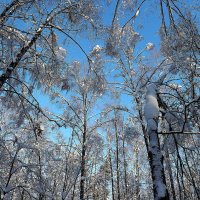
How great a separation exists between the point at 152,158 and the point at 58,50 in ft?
14.4

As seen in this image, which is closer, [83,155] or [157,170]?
[157,170]

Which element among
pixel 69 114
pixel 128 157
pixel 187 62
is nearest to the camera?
pixel 187 62

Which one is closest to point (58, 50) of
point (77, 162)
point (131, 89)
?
point (131, 89)

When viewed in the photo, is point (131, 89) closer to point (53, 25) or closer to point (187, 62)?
point (187, 62)

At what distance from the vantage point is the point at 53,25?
233 inches

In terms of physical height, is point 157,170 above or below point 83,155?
below

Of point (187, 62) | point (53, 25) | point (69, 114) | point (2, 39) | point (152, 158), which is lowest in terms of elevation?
point (152, 158)

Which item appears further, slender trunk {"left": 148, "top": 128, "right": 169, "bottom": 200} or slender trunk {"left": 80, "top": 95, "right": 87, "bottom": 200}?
slender trunk {"left": 80, "top": 95, "right": 87, "bottom": 200}

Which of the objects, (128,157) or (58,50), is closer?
(58,50)

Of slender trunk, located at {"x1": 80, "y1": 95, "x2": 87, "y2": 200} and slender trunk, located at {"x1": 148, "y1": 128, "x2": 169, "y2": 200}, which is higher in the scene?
slender trunk, located at {"x1": 80, "y1": 95, "x2": 87, "y2": 200}

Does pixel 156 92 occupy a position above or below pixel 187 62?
below

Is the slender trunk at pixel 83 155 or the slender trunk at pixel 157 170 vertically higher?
the slender trunk at pixel 83 155

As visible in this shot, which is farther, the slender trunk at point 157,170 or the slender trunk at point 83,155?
the slender trunk at point 83,155

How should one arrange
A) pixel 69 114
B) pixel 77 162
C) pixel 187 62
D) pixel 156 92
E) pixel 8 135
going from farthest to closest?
pixel 69 114 → pixel 77 162 → pixel 8 135 → pixel 187 62 → pixel 156 92
